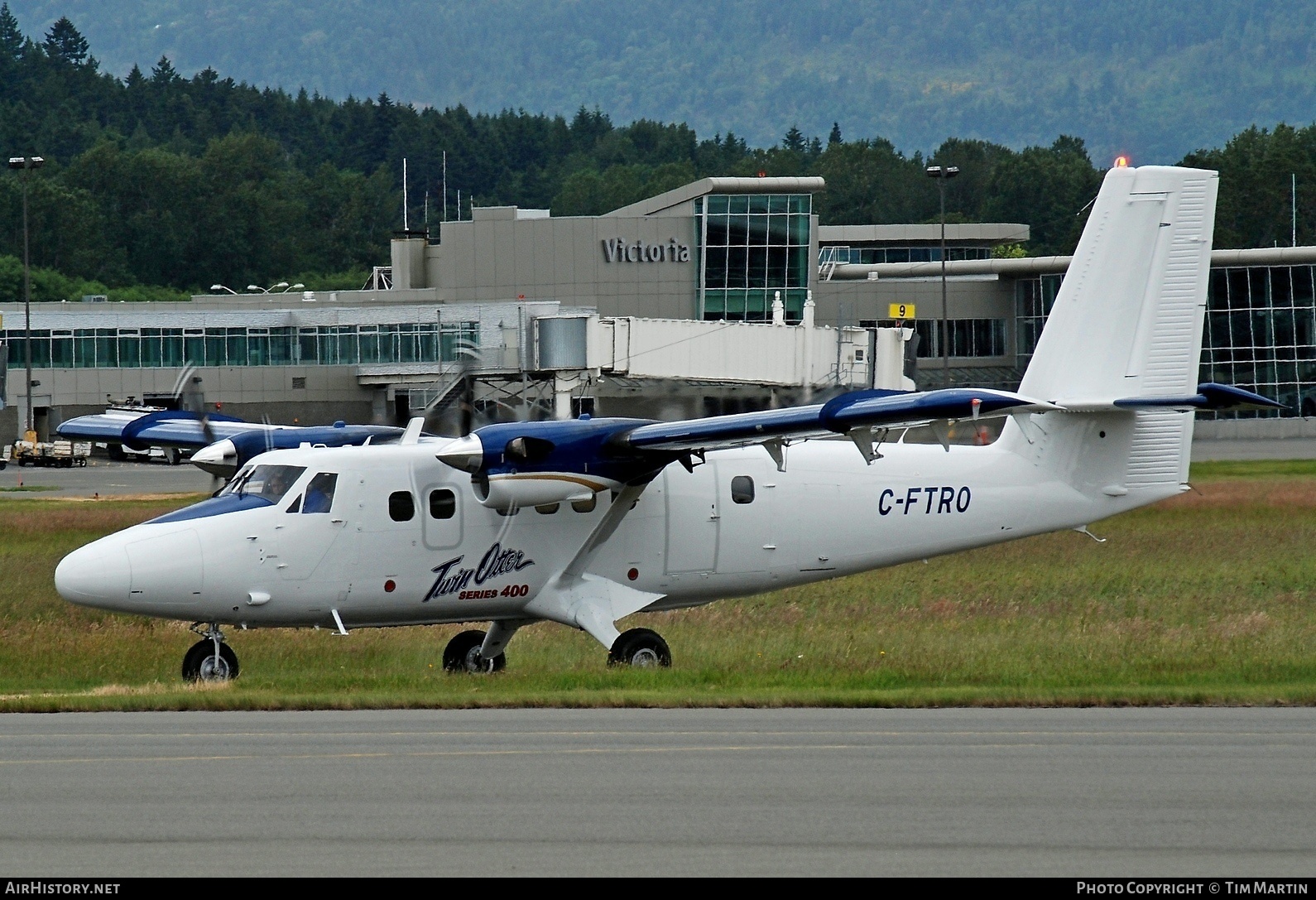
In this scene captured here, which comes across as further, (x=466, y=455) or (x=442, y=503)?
(x=442, y=503)

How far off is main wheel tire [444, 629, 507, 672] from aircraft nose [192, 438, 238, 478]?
3600mm

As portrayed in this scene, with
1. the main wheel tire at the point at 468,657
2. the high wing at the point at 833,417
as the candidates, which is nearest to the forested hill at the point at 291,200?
the main wheel tire at the point at 468,657

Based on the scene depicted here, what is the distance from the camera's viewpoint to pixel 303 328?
81500mm

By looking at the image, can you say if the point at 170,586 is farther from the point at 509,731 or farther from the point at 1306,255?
the point at 1306,255

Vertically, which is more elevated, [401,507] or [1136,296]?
[1136,296]

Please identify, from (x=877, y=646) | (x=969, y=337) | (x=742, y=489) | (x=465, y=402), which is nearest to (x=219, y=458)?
(x=465, y=402)

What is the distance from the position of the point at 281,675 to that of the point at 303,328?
6442 cm

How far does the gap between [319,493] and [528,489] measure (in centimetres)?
233

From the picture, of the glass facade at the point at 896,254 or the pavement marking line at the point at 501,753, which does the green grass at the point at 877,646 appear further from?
the glass facade at the point at 896,254

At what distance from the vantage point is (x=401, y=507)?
1861 cm

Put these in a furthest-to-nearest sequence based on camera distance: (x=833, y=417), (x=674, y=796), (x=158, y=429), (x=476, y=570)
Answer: (x=158, y=429) → (x=476, y=570) → (x=833, y=417) → (x=674, y=796)

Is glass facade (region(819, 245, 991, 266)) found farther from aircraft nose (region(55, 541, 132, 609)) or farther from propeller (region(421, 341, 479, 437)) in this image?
aircraft nose (region(55, 541, 132, 609))

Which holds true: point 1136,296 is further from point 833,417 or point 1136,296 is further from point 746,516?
point 833,417
